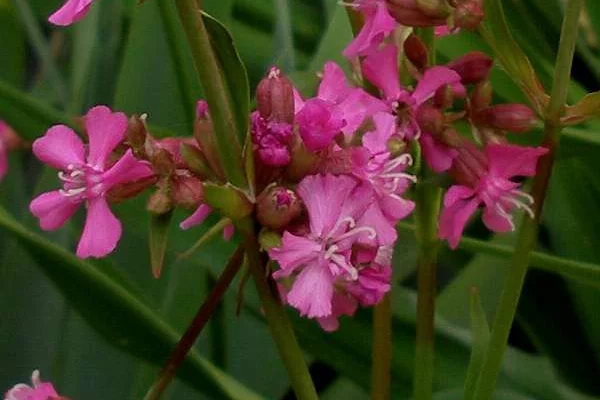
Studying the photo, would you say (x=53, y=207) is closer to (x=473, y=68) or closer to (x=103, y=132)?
(x=103, y=132)

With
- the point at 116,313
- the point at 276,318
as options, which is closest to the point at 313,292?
the point at 276,318

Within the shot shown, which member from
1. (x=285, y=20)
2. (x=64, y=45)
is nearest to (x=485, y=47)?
(x=285, y=20)

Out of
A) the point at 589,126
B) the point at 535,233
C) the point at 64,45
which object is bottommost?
the point at 64,45

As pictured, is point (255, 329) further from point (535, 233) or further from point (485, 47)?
point (535, 233)

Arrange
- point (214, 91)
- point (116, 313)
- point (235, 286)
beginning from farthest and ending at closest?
1. point (235, 286)
2. point (116, 313)
3. point (214, 91)

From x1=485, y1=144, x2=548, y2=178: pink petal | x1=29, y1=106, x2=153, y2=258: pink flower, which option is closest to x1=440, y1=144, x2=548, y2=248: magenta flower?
x1=485, y1=144, x2=548, y2=178: pink petal

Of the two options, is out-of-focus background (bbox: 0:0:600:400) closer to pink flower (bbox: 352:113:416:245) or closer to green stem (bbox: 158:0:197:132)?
green stem (bbox: 158:0:197:132)
